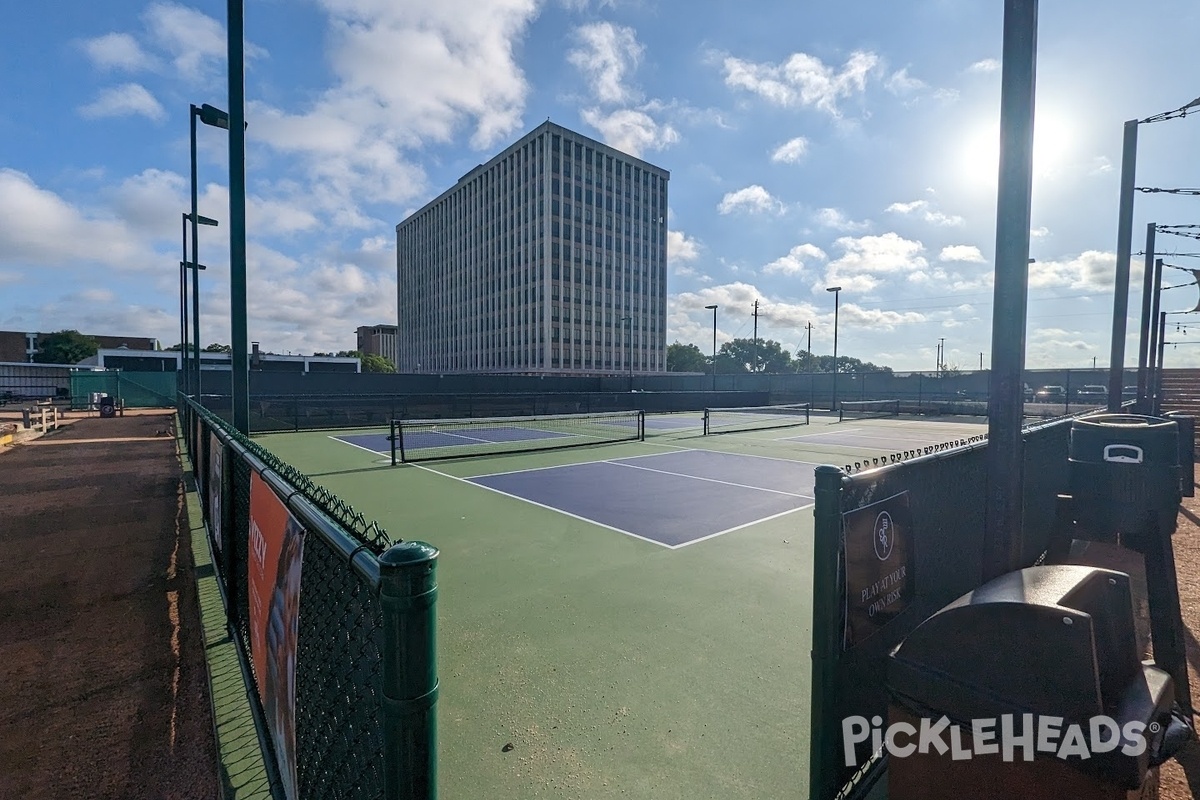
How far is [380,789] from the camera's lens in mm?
1708

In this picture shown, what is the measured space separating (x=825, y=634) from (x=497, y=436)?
20160 mm

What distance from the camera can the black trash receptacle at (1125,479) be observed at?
13.2 ft

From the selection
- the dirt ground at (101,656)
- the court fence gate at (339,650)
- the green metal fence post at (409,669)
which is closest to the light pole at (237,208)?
the dirt ground at (101,656)

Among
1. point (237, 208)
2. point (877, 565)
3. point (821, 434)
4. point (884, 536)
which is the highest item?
point (237, 208)

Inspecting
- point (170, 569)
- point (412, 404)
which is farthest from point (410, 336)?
point (170, 569)

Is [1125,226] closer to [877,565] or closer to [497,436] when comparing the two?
[877,565]

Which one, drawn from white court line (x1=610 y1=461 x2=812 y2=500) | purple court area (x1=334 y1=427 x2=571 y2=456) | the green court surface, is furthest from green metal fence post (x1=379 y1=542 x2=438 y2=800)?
purple court area (x1=334 y1=427 x2=571 y2=456)

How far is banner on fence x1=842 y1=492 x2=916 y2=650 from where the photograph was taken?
98.0 inches

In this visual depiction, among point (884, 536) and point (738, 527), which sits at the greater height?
point (884, 536)

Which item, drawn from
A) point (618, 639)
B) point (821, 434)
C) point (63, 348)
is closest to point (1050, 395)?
point (821, 434)

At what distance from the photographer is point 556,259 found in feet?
292

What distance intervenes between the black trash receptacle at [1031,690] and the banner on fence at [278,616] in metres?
2.51

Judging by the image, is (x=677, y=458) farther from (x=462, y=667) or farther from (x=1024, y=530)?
(x=462, y=667)

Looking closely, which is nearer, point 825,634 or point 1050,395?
point 825,634
